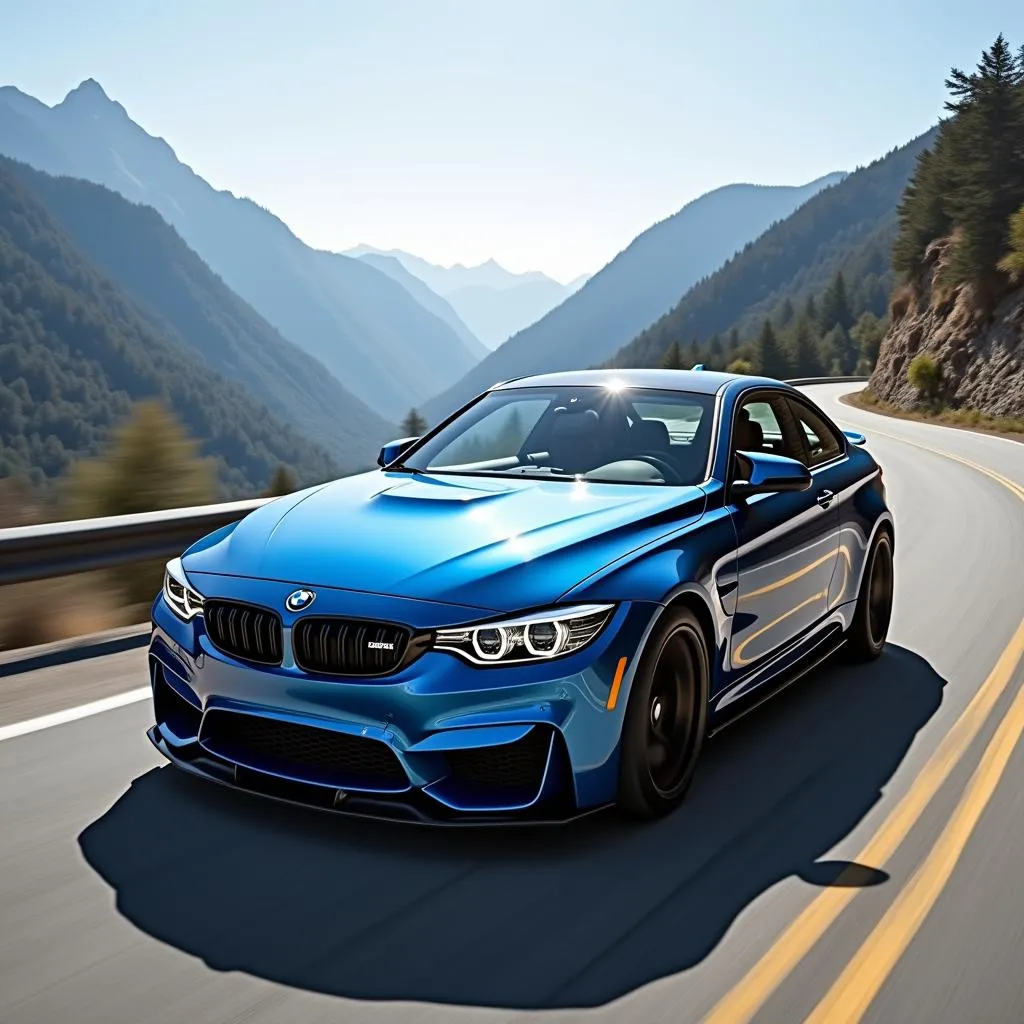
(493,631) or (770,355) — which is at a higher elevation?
(493,631)

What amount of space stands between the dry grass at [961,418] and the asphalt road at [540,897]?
103ft

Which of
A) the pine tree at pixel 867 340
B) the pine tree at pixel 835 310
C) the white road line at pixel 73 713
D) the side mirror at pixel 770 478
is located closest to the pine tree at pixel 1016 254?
the side mirror at pixel 770 478

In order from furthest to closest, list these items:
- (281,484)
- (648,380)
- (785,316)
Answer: (785,316) → (281,484) → (648,380)

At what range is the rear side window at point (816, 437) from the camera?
612cm

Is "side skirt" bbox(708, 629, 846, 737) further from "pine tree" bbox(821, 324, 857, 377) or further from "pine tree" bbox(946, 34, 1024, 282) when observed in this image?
"pine tree" bbox(821, 324, 857, 377)

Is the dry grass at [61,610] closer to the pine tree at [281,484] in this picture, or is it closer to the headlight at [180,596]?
the headlight at [180,596]

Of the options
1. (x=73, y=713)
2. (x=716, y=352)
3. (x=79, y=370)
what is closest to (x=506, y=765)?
(x=73, y=713)

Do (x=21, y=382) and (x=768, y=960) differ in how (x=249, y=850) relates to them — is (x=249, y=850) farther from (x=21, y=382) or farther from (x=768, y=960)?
(x=21, y=382)

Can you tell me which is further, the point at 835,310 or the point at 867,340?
the point at 835,310

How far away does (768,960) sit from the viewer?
3.21 meters

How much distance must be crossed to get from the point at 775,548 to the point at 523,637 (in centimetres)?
177

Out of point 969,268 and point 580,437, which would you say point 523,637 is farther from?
point 969,268

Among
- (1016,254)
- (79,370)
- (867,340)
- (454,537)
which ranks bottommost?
(79,370)

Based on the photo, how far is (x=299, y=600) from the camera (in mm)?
3730
